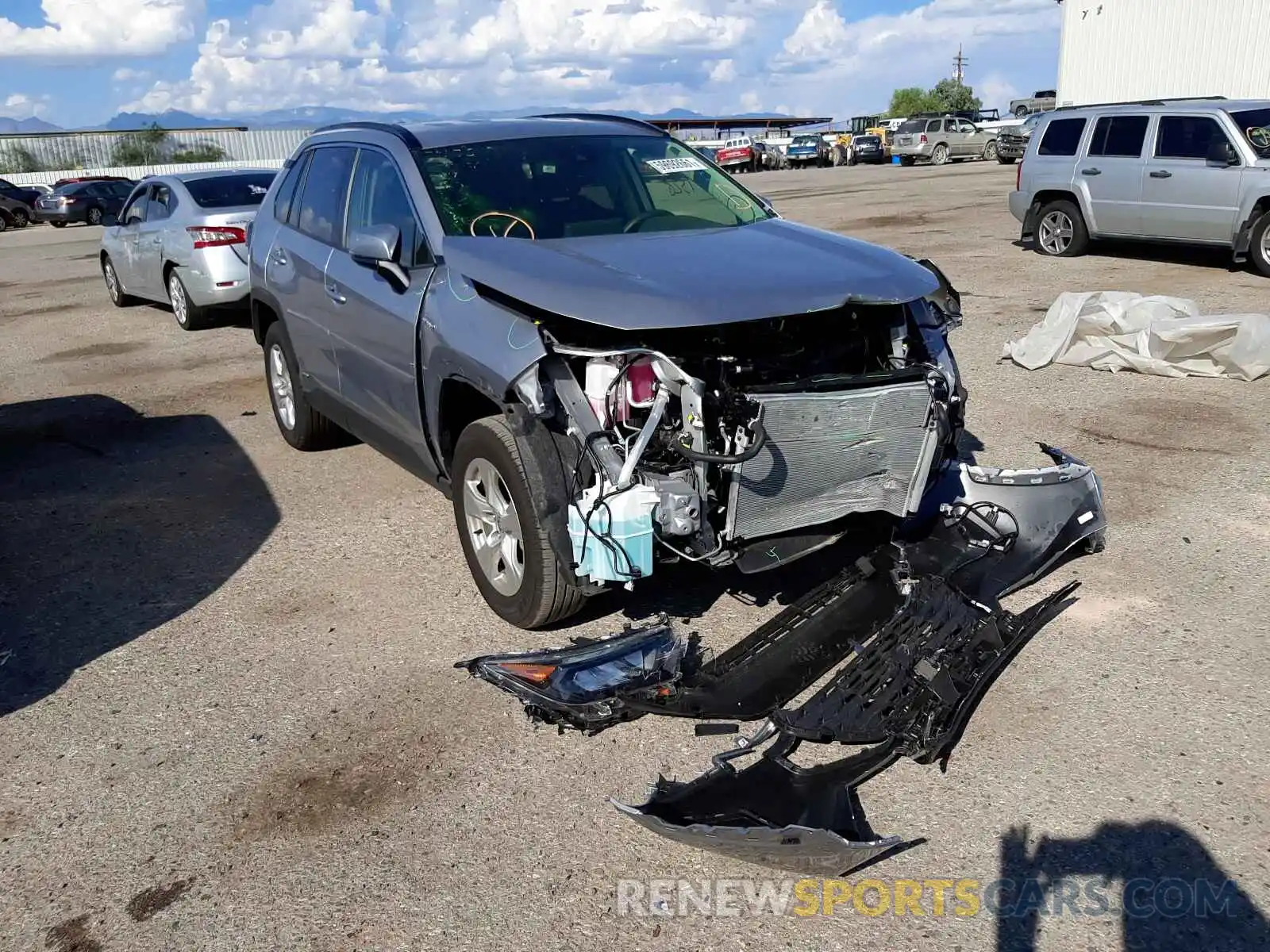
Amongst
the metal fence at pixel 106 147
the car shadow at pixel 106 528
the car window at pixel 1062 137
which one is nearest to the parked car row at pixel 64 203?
the metal fence at pixel 106 147

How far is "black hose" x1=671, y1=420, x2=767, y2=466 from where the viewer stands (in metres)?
3.65

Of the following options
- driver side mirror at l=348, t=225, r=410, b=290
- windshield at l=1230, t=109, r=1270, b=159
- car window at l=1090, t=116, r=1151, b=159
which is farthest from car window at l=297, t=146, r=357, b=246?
car window at l=1090, t=116, r=1151, b=159

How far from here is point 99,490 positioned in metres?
6.51

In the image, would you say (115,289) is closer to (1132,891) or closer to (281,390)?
(281,390)

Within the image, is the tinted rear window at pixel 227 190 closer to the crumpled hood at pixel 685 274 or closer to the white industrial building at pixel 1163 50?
the crumpled hood at pixel 685 274

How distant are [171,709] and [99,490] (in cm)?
305

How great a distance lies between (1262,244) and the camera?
37.7ft

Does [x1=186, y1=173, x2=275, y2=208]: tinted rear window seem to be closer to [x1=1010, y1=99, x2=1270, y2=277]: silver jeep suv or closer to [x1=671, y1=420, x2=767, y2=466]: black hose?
[x1=671, y1=420, x2=767, y2=466]: black hose

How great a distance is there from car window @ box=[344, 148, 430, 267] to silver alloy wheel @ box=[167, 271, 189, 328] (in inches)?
267

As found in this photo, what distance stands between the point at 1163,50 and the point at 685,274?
39264mm

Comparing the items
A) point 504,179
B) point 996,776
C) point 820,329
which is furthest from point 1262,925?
point 504,179

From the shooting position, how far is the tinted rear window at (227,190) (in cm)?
1114

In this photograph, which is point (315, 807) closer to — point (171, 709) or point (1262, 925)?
point (171, 709)

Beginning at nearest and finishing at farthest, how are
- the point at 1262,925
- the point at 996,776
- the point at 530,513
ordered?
1. the point at 1262,925
2. the point at 996,776
3. the point at 530,513
